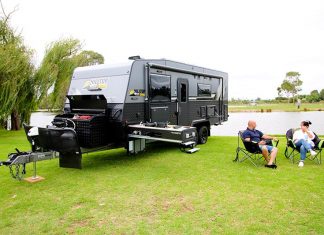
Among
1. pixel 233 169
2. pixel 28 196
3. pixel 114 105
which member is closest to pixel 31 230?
pixel 28 196

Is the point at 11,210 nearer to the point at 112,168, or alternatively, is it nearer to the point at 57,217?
the point at 57,217

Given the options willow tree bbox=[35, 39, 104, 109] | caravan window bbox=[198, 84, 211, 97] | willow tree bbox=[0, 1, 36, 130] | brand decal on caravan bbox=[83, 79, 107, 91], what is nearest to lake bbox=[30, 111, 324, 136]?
willow tree bbox=[35, 39, 104, 109]

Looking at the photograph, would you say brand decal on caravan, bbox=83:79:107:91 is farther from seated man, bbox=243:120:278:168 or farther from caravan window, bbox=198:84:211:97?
caravan window, bbox=198:84:211:97

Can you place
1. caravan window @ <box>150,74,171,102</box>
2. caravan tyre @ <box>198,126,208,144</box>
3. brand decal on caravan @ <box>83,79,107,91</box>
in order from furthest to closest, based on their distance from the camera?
caravan tyre @ <box>198,126,208,144</box>
caravan window @ <box>150,74,171,102</box>
brand decal on caravan @ <box>83,79,107,91</box>

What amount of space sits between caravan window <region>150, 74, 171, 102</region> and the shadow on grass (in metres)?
1.71

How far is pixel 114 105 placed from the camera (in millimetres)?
7012

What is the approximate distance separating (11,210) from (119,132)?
115 inches

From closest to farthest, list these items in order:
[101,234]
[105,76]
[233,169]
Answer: [101,234]
[233,169]
[105,76]

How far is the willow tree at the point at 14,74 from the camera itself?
13219mm

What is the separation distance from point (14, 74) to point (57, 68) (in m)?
3.03

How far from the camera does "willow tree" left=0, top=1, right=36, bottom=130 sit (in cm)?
1322

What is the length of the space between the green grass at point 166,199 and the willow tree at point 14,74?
7474 mm

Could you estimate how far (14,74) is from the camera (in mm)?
13680

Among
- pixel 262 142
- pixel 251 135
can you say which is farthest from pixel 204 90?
pixel 262 142
